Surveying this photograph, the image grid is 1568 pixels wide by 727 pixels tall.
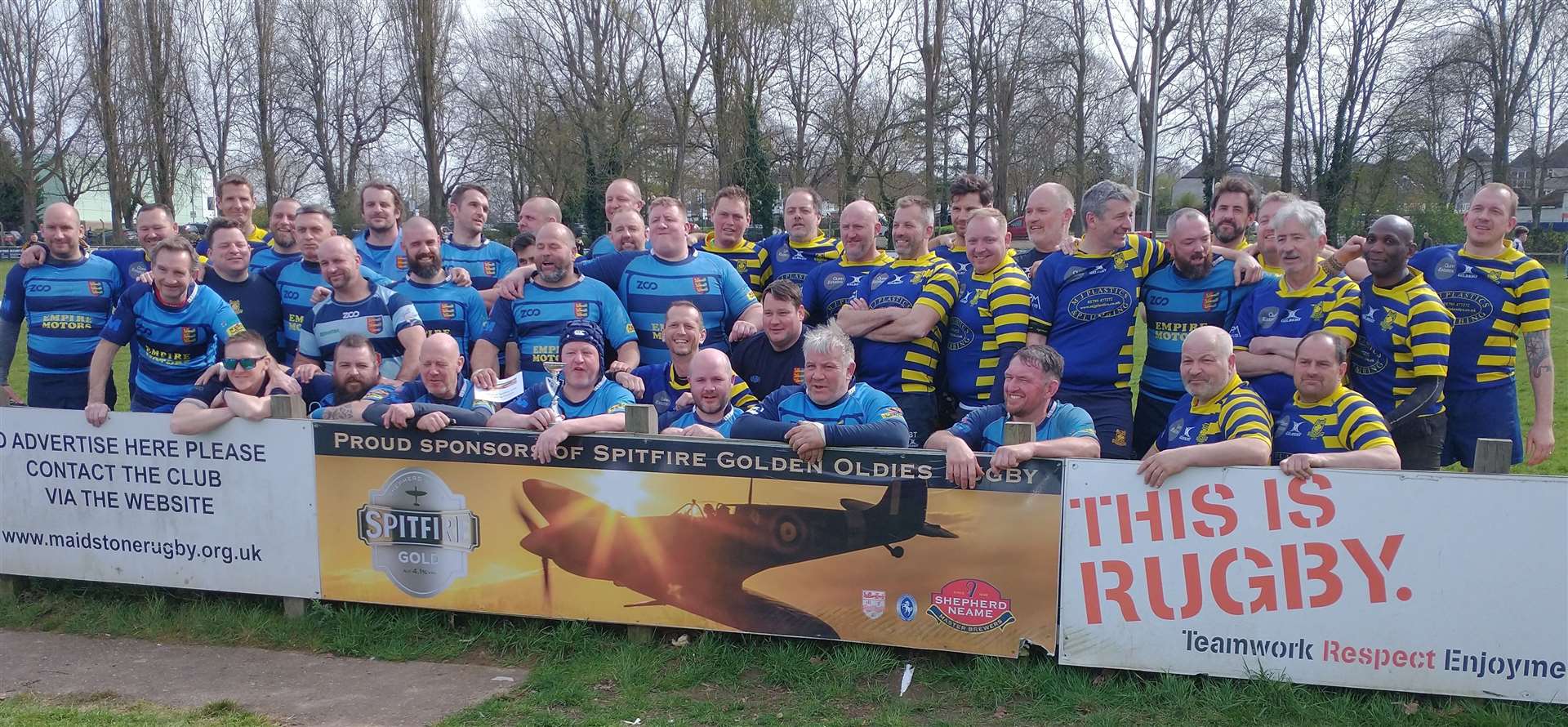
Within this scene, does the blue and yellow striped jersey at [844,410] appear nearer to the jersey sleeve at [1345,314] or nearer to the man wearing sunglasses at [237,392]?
the jersey sleeve at [1345,314]

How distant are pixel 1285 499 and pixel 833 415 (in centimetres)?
189

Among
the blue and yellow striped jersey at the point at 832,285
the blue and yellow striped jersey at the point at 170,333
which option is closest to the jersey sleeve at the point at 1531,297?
the blue and yellow striped jersey at the point at 832,285

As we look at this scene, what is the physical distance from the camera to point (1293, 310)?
199 inches

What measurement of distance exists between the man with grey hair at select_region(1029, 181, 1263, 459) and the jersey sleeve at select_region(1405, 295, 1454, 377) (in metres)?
0.71

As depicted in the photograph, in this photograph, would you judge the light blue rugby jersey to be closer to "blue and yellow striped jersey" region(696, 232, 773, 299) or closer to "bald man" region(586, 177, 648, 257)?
"bald man" region(586, 177, 648, 257)

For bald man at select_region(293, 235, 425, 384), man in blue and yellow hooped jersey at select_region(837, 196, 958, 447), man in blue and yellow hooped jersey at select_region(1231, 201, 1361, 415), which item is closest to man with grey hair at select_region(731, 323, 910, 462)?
man in blue and yellow hooped jersey at select_region(837, 196, 958, 447)

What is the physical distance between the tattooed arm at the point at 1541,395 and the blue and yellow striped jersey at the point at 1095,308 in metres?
1.86

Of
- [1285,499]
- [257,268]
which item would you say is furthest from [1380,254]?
[257,268]

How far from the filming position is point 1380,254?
197 inches

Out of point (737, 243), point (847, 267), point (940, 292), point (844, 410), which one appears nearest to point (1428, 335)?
point (940, 292)

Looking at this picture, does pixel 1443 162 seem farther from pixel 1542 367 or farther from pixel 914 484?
pixel 914 484

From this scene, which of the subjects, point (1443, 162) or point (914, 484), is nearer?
point (914, 484)

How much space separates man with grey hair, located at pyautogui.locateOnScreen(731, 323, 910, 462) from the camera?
453cm

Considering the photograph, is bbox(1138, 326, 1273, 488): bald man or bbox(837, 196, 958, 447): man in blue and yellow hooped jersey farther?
bbox(837, 196, 958, 447): man in blue and yellow hooped jersey
